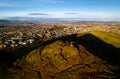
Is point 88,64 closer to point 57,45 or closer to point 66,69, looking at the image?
point 66,69

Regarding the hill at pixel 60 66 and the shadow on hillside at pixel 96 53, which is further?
the shadow on hillside at pixel 96 53

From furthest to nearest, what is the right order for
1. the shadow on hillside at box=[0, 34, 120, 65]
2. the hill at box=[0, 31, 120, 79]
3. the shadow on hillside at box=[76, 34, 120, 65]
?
the shadow on hillside at box=[76, 34, 120, 65], the shadow on hillside at box=[0, 34, 120, 65], the hill at box=[0, 31, 120, 79]

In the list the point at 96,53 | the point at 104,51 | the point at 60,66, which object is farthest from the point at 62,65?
the point at 104,51

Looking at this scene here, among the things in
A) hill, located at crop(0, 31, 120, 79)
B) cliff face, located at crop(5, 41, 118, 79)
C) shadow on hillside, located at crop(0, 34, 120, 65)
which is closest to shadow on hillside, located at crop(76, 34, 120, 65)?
shadow on hillside, located at crop(0, 34, 120, 65)

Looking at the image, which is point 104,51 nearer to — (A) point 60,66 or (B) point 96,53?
(B) point 96,53

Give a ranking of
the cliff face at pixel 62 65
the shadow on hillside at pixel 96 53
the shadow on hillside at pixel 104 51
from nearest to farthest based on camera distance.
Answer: the cliff face at pixel 62 65 → the shadow on hillside at pixel 96 53 → the shadow on hillside at pixel 104 51

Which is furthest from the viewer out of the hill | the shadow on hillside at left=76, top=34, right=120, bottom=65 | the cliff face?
the shadow on hillside at left=76, top=34, right=120, bottom=65

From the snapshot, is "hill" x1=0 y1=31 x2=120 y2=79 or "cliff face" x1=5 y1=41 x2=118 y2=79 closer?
"hill" x1=0 y1=31 x2=120 y2=79

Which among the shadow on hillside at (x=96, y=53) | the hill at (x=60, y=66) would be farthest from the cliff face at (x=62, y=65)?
the shadow on hillside at (x=96, y=53)

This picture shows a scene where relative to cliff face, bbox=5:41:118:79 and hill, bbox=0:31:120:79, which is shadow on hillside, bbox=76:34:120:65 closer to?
hill, bbox=0:31:120:79

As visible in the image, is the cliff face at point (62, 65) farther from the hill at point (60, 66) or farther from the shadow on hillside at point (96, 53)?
the shadow on hillside at point (96, 53)

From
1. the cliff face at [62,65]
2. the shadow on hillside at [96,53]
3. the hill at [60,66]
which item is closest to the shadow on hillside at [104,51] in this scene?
the shadow on hillside at [96,53]

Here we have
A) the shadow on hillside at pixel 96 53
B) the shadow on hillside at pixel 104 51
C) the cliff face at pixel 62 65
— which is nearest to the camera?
the cliff face at pixel 62 65
